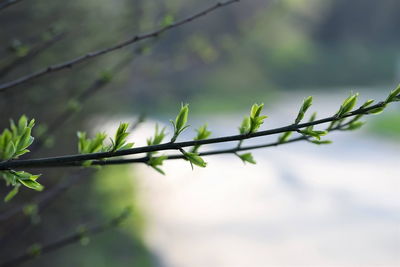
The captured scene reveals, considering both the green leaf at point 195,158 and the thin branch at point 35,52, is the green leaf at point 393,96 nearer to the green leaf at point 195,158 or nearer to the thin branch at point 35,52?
the green leaf at point 195,158

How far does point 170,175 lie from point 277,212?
74.0 inches

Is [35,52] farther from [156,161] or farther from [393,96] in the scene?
[393,96]

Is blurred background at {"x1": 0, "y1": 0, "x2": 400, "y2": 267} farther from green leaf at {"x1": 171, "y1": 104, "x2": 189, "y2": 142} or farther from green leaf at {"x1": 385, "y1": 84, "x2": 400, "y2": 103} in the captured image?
green leaf at {"x1": 171, "y1": 104, "x2": 189, "y2": 142}

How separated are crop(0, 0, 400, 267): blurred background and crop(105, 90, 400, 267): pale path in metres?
0.03

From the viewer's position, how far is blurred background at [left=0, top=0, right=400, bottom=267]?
2.61 metres

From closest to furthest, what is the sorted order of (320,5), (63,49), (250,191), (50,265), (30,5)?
1. (30,5)
2. (63,49)
3. (50,265)
4. (250,191)
5. (320,5)

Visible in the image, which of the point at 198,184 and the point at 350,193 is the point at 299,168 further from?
the point at 198,184

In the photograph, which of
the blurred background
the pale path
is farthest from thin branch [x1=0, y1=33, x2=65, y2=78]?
the pale path

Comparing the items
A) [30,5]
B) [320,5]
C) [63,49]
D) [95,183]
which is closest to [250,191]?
[95,183]

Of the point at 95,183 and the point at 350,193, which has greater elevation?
the point at 350,193

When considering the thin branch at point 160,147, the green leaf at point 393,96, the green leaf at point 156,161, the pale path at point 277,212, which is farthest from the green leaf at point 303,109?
the pale path at point 277,212

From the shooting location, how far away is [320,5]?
22.9 m

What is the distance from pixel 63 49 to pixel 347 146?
399 inches

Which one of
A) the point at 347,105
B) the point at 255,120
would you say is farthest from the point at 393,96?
the point at 255,120
